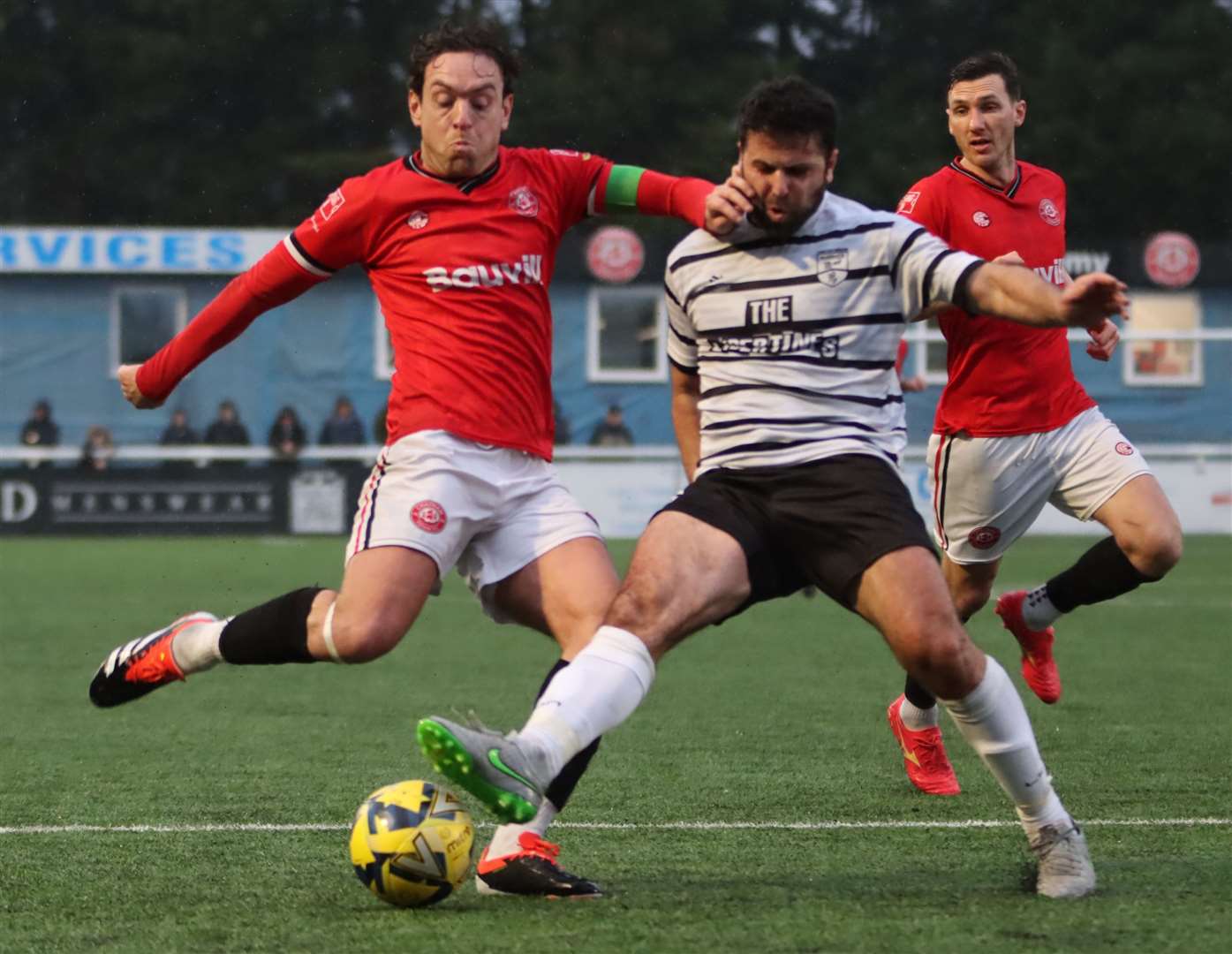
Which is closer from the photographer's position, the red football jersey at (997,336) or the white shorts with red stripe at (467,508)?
the white shorts with red stripe at (467,508)

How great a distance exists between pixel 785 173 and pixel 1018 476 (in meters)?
2.44

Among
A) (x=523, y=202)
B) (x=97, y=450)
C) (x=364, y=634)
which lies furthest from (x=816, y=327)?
(x=97, y=450)

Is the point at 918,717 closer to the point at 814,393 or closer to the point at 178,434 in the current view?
the point at 814,393

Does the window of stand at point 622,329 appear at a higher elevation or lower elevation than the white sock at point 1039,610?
higher

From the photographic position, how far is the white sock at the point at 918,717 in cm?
666

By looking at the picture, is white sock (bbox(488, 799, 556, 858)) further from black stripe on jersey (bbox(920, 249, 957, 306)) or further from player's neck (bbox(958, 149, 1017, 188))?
player's neck (bbox(958, 149, 1017, 188))

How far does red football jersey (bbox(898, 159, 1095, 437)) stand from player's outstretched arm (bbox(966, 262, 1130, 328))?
2.09 metres

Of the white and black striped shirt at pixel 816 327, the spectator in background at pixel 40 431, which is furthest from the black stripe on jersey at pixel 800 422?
the spectator in background at pixel 40 431

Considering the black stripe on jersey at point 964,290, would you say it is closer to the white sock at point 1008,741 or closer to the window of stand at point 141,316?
the white sock at point 1008,741

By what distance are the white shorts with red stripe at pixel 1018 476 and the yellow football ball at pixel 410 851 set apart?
271cm

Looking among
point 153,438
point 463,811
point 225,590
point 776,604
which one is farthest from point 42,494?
point 463,811

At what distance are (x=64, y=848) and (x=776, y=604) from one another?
947 cm

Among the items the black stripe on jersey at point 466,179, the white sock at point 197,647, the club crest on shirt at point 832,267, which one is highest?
the black stripe on jersey at point 466,179

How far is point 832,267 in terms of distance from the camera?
16.4 ft
